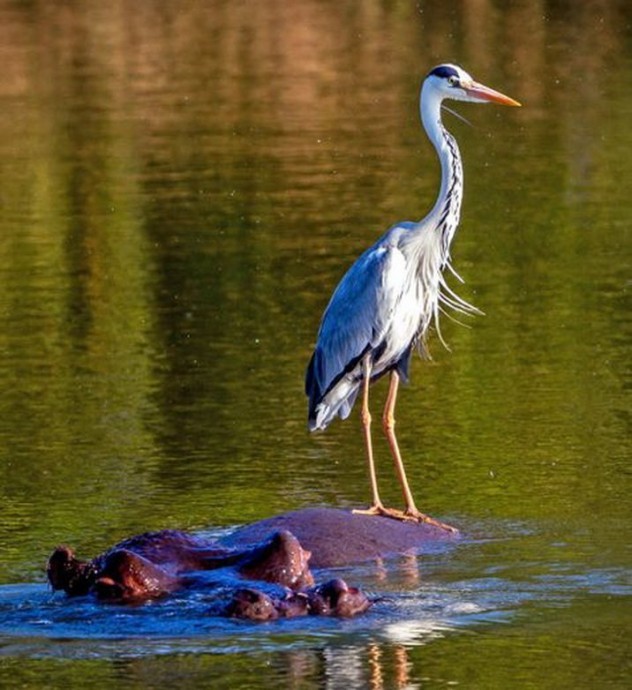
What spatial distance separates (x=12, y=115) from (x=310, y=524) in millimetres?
17955

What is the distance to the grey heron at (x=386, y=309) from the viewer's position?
11.8m

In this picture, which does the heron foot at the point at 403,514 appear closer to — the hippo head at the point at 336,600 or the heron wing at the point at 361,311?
the heron wing at the point at 361,311

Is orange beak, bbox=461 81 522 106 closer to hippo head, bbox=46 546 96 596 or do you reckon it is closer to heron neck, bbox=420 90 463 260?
heron neck, bbox=420 90 463 260

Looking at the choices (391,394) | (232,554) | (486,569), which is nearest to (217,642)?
(232,554)

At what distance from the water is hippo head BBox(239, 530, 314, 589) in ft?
1.26

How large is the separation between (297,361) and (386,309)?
357cm

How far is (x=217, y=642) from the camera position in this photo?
30.6ft

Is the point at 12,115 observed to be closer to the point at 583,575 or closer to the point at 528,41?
the point at 528,41

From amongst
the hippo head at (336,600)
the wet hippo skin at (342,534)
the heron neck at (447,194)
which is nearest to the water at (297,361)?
the hippo head at (336,600)

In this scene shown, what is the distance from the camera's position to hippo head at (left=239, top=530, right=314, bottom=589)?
9922 millimetres

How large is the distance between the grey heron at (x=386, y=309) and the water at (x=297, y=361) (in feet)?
1.96

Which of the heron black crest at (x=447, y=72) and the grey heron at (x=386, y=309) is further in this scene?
the heron black crest at (x=447, y=72)

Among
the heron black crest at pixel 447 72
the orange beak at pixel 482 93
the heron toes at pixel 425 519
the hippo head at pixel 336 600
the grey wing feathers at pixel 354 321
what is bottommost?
the hippo head at pixel 336 600

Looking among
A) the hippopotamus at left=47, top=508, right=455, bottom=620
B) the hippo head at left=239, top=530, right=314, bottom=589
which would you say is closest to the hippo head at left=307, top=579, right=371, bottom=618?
the hippopotamus at left=47, top=508, right=455, bottom=620
